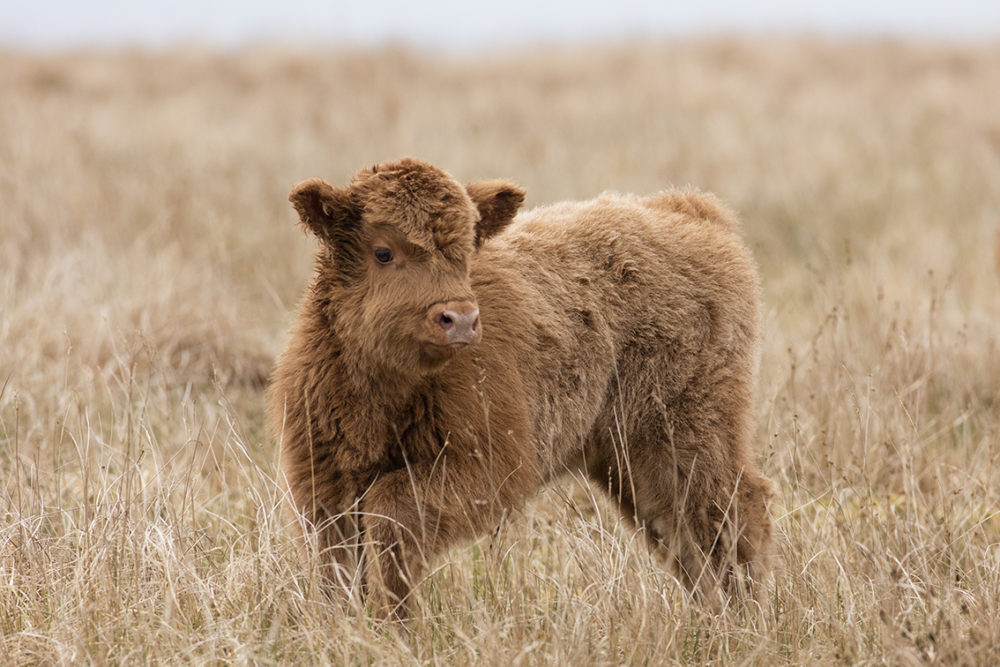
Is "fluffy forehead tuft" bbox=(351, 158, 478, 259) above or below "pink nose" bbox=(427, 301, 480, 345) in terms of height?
above

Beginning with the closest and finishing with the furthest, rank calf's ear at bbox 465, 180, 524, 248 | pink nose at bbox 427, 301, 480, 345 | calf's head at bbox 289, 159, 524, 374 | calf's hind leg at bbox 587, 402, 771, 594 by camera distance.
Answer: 1. pink nose at bbox 427, 301, 480, 345
2. calf's head at bbox 289, 159, 524, 374
3. calf's ear at bbox 465, 180, 524, 248
4. calf's hind leg at bbox 587, 402, 771, 594

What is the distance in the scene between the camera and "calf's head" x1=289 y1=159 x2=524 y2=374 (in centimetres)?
375

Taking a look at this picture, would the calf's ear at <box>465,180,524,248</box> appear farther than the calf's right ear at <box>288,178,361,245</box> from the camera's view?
Yes

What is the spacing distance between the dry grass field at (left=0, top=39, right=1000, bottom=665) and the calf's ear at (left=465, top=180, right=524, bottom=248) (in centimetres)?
111

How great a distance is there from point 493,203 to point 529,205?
7198 mm

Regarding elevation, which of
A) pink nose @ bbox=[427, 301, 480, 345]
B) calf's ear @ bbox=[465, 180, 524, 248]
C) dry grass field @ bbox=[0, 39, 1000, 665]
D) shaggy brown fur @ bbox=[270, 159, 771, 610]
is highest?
calf's ear @ bbox=[465, 180, 524, 248]

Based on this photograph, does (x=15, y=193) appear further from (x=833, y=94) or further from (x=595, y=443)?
(x=833, y=94)

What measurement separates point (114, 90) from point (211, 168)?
5.19 meters

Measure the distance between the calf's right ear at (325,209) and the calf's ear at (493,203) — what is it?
1.44 feet

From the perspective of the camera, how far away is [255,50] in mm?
20297

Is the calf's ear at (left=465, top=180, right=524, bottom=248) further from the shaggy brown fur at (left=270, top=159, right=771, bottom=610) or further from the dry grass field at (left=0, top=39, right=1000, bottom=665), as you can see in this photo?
the dry grass field at (left=0, top=39, right=1000, bottom=665)

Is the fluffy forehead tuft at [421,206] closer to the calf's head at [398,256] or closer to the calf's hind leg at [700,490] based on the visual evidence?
the calf's head at [398,256]

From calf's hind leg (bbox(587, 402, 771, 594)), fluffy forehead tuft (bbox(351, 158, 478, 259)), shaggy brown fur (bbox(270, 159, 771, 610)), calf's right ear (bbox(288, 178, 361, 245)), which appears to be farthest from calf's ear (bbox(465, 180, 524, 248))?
calf's hind leg (bbox(587, 402, 771, 594))

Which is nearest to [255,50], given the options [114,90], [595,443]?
[114,90]
